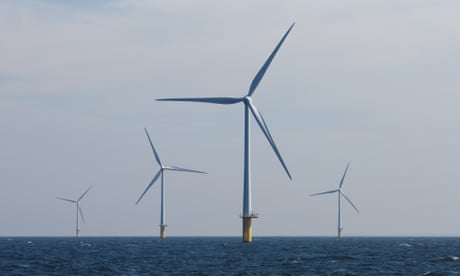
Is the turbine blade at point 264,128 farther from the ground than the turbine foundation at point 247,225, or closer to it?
farther from the ground

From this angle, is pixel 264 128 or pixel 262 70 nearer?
pixel 264 128

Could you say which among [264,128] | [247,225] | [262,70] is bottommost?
[247,225]

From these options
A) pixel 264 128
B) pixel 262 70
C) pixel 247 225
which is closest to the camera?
pixel 264 128

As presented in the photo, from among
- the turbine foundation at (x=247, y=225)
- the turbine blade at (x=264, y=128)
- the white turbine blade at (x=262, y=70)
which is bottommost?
the turbine foundation at (x=247, y=225)

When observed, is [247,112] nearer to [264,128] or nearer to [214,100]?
[214,100]

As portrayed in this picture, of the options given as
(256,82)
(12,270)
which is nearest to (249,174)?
(256,82)

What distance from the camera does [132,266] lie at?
10875 centimetres

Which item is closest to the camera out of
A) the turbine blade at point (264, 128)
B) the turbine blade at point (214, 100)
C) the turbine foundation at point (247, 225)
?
the turbine blade at point (264, 128)

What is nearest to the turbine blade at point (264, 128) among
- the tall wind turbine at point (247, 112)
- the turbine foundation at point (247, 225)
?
the tall wind turbine at point (247, 112)

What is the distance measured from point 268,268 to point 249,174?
60.2 m

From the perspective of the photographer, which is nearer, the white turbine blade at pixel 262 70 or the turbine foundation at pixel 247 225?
the white turbine blade at pixel 262 70

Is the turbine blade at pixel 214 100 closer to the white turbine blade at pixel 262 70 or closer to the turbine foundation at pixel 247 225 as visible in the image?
the white turbine blade at pixel 262 70

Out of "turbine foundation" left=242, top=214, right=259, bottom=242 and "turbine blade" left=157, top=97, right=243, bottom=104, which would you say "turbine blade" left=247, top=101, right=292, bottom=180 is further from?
"turbine foundation" left=242, top=214, right=259, bottom=242

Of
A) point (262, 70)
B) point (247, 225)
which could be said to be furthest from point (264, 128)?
point (247, 225)
